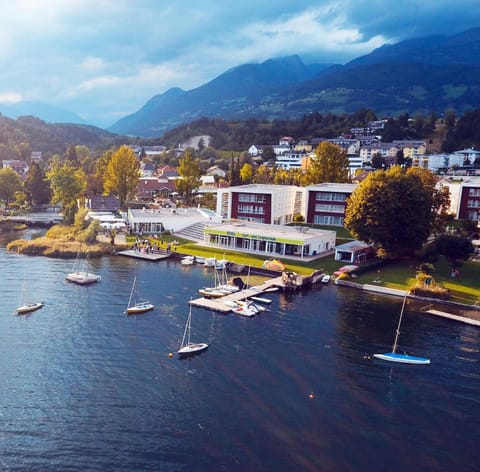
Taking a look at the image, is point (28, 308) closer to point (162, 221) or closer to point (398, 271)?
point (162, 221)

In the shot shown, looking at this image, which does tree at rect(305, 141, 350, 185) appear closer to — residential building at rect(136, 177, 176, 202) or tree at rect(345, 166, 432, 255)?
tree at rect(345, 166, 432, 255)

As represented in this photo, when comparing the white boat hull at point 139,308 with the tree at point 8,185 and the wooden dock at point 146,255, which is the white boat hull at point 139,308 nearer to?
the wooden dock at point 146,255

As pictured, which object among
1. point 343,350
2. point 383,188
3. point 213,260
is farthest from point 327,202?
point 343,350

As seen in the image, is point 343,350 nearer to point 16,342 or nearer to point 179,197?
point 16,342

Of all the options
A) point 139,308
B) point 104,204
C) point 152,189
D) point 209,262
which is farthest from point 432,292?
point 152,189

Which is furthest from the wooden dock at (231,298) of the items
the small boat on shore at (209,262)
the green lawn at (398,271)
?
the small boat on shore at (209,262)

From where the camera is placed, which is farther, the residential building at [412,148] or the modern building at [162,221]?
the residential building at [412,148]
